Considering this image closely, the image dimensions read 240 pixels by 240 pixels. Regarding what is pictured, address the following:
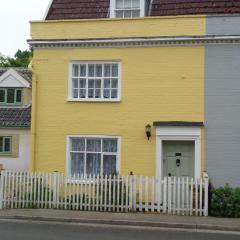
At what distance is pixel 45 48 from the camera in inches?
782

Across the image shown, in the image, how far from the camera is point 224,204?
16.3 metres

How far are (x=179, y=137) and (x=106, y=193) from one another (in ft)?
10.8

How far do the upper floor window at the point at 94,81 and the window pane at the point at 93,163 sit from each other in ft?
6.72

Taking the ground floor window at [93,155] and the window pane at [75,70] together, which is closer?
the ground floor window at [93,155]

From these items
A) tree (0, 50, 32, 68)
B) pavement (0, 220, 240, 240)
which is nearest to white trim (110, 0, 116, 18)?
pavement (0, 220, 240, 240)

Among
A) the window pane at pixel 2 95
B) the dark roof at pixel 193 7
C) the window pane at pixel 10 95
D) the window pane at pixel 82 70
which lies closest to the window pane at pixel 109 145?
the window pane at pixel 82 70

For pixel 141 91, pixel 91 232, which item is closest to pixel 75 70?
pixel 141 91

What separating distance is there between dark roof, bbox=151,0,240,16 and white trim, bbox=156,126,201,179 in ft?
14.5

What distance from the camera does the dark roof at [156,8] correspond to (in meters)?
19.5

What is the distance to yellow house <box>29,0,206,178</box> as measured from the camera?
18656 millimetres

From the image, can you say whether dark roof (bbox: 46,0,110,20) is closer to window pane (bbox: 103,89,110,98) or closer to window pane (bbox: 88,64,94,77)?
window pane (bbox: 88,64,94,77)

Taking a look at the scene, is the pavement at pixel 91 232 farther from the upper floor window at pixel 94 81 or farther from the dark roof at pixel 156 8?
the dark roof at pixel 156 8

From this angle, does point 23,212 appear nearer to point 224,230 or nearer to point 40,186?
point 40,186

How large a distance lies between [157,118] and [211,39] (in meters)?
3.26
